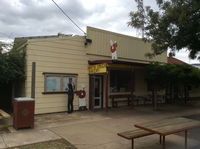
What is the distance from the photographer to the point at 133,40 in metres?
15.5

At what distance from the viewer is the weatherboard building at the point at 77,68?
1102 cm

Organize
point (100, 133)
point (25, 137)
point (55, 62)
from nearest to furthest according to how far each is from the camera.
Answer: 1. point (25, 137)
2. point (100, 133)
3. point (55, 62)

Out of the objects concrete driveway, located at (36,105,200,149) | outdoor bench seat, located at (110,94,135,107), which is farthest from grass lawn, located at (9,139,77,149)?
outdoor bench seat, located at (110,94,135,107)

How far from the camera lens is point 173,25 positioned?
10250 mm

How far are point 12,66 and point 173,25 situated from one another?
813 cm

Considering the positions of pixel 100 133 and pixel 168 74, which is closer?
pixel 100 133

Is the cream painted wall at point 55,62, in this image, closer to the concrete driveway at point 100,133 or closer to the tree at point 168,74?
the concrete driveway at point 100,133

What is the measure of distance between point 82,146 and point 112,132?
1771 mm

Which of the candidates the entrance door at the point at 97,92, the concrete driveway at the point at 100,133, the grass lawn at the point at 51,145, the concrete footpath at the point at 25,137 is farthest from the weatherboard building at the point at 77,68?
the grass lawn at the point at 51,145

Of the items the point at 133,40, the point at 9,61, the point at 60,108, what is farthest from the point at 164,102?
the point at 9,61

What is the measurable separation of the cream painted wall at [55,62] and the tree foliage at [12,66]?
1.65ft

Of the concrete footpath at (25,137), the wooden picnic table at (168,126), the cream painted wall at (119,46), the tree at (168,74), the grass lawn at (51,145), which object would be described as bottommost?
the grass lawn at (51,145)

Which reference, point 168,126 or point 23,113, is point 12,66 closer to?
point 23,113

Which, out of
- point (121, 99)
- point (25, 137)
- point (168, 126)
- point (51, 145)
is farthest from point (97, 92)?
point (168, 126)
